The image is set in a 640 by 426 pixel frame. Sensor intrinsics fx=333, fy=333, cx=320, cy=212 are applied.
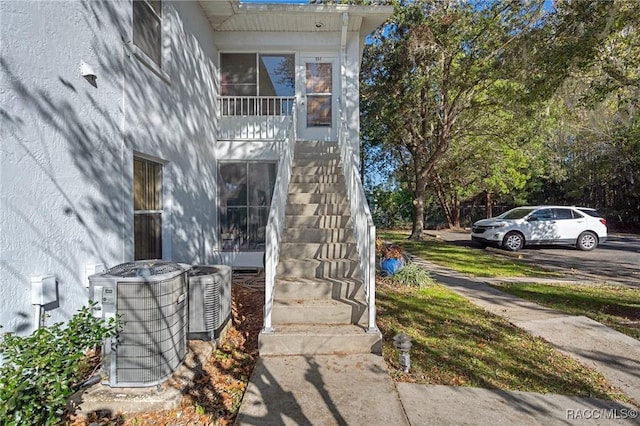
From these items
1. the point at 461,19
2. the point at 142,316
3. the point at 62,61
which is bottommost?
the point at 142,316

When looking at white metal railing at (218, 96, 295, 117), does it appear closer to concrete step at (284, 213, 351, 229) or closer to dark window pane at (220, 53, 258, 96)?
dark window pane at (220, 53, 258, 96)

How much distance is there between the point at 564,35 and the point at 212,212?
7.18 m

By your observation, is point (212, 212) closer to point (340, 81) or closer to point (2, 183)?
point (340, 81)

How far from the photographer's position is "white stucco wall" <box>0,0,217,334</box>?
2629mm

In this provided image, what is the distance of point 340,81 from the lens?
7.69 meters

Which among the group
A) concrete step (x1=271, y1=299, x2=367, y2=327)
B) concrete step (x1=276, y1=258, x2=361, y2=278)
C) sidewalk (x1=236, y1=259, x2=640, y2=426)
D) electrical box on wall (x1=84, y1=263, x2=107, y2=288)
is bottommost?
sidewalk (x1=236, y1=259, x2=640, y2=426)

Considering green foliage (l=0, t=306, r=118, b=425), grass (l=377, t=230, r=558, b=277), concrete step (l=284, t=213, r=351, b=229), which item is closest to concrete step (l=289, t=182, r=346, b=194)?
concrete step (l=284, t=213, r=351, b=229)

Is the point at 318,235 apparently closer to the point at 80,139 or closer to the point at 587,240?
the point at 80,139

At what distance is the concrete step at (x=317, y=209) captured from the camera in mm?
5613

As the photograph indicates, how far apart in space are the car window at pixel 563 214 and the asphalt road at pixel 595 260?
119 centimetres

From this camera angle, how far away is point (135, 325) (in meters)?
2.70

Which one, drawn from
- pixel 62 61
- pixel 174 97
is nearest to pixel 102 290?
pixel 62 61

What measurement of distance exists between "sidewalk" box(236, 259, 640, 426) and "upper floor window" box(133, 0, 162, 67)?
4.46 meters

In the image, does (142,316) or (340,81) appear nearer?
(142,316)
